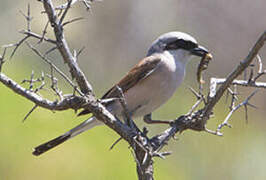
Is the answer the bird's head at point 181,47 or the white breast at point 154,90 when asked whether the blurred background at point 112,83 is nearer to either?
the white breast at point 154,90

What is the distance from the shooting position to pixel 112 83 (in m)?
8.20

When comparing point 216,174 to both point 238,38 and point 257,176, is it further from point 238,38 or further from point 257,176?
point 238,38

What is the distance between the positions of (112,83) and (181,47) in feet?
12.8

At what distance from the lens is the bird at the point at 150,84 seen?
13.2 ft

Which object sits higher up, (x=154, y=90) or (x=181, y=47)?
(x=181, y=47)

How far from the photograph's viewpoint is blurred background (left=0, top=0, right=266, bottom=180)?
5.42 metres

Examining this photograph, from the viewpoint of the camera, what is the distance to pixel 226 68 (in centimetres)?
837

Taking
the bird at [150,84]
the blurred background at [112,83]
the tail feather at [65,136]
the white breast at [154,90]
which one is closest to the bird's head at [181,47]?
the bird at [150,84]

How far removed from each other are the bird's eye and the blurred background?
1611 mm

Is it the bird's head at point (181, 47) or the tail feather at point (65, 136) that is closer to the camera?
the tail feather at point (65, 136)

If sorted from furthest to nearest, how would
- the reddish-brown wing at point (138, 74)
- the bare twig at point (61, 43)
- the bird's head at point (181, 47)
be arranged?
the bird's head at point (181, 47)
the reddish-brown wing at point (138, 74)
the bare twig at point (61, 43)

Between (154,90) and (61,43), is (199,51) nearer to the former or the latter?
(154,90)

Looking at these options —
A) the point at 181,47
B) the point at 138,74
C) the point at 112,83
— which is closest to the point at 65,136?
the point at 138,74

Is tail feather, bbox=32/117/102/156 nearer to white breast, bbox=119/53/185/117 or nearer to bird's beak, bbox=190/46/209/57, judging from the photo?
white breast, bbox=119/53/185/117
